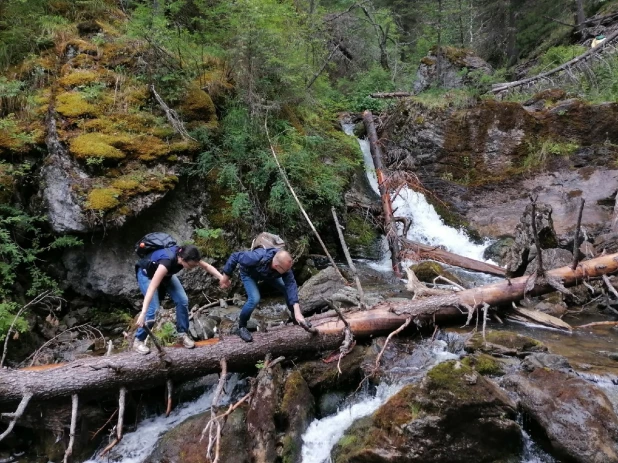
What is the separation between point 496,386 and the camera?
15.7 ft

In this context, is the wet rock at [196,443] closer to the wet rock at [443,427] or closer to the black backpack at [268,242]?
the wet rock at [443,427]

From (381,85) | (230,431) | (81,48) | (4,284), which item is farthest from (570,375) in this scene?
(381,85)

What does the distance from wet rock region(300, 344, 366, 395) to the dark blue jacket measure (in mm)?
1023

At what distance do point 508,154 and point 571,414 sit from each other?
37.1 feet

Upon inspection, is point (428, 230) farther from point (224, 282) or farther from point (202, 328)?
point (224, 282)

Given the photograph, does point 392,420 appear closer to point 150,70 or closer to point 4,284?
point 4,284

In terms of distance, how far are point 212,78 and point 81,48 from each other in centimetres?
277

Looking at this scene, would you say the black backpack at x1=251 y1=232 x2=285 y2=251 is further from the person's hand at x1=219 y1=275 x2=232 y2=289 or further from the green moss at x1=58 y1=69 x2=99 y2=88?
the green moss at x1=58 y1=69 x2=99 y2=88

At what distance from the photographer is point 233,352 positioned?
540 cm

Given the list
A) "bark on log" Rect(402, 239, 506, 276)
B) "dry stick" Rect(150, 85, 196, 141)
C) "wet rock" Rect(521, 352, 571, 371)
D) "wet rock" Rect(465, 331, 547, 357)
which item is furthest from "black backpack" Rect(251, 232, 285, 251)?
"bark on log" Rect(402, 239, 506, 276)

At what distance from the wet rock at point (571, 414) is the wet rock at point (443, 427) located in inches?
12.6

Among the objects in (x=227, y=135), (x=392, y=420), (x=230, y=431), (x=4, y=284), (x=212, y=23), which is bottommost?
(x=230, y=431)

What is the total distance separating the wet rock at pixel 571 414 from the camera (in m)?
4.02

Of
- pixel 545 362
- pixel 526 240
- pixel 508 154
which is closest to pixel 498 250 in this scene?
pixel 526 240
